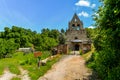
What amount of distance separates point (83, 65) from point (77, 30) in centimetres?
2593

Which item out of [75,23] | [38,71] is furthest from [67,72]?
[75,23]

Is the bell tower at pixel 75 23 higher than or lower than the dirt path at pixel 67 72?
higher

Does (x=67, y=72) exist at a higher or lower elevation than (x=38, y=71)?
lower

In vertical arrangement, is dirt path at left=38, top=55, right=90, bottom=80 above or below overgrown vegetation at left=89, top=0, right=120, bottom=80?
below

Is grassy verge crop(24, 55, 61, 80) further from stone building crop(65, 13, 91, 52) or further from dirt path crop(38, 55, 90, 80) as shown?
stone building crop(65, 13, 91, 52)

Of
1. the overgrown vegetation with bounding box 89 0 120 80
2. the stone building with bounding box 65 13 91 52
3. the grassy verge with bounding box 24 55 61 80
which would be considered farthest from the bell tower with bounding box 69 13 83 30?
the overgrown vegetation with bounding box 89 0 120 80

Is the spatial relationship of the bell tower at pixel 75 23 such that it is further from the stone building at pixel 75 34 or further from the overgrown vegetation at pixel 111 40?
the overgrown vegetation at pixel 111 40

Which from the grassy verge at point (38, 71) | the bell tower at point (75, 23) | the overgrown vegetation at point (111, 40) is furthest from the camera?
the bell tower at point (75, 23)

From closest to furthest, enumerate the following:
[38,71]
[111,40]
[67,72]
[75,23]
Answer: [111,40], [67,72], [38,71], [75,23]

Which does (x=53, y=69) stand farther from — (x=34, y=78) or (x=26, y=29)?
(x=26, y=29)

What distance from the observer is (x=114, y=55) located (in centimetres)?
1538

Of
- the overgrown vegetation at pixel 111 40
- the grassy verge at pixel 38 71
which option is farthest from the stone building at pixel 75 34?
the overgrown vegetation at pixel 111 40

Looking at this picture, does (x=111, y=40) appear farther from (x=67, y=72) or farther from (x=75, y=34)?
(x=75, y=34)

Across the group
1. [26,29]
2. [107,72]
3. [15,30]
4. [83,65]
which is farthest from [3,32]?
[107,72]
